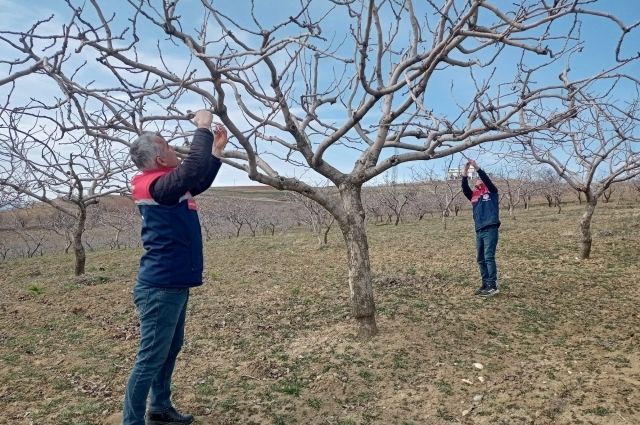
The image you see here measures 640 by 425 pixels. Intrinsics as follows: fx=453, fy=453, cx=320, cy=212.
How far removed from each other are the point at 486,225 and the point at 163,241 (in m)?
4.12

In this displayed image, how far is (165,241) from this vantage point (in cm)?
227

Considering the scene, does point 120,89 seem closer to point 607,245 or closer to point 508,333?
point 508,333

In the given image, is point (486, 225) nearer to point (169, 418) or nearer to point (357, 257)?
point (357, 257)

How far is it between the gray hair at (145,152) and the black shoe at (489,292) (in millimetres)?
4335

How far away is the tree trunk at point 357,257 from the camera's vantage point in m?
3.98

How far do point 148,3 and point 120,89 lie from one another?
56 centimetres

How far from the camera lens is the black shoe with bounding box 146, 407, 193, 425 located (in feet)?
8.61

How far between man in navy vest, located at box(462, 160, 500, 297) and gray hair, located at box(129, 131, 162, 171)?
3.83m

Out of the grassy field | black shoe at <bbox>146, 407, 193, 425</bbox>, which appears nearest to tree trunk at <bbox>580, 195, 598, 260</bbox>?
the grassy field

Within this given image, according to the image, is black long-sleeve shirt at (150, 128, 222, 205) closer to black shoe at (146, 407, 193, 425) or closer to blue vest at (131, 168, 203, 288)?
blue vest at (131, 168, 203, 288)

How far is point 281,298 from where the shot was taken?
238 inches

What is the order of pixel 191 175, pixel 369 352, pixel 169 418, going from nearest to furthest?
pixel 191 175, pixel 169 418, pixel 369 352

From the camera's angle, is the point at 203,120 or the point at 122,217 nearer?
the point at 203,120

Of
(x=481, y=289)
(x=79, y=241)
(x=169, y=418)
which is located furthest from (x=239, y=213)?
(x=169, y=418)
